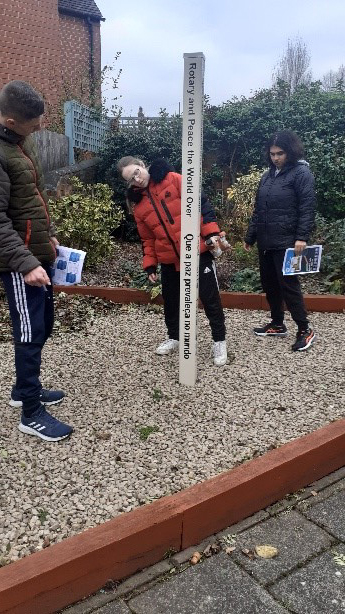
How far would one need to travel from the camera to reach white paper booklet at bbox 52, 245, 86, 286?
3154 mm

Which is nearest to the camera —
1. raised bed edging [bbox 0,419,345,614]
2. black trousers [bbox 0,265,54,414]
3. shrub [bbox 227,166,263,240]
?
raised bed edging [bbox 0,419,345,614]

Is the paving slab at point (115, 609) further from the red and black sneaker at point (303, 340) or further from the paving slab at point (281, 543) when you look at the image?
the red and black sneaker at point (303, 340)

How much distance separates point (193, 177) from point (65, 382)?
178 centimetres

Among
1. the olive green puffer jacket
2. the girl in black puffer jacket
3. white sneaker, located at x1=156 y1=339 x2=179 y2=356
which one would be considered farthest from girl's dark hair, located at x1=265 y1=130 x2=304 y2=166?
the olive green puffer jacket

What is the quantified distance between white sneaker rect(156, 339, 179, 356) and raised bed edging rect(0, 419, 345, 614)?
1710 mm

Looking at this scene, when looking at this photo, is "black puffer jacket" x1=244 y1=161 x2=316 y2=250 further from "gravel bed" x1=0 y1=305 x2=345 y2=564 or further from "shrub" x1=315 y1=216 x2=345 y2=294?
"shrub" x1=315 y1=216 x2=345 y2=294

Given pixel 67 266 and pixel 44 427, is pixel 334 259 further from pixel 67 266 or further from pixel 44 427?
pixel 44 427

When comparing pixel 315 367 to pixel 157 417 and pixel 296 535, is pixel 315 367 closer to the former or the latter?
pixel 157 417

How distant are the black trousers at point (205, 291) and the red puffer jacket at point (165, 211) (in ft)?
0.39

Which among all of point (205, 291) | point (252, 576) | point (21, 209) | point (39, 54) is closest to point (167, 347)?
point (205, 291)

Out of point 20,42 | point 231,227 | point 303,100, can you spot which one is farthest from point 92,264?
point 20,42

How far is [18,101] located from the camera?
2576 millimetres

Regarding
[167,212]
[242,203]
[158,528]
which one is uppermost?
[242,203]

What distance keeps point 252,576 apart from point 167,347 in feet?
7.91
